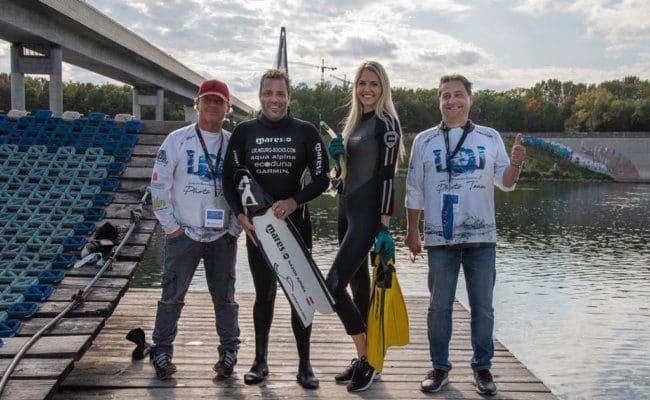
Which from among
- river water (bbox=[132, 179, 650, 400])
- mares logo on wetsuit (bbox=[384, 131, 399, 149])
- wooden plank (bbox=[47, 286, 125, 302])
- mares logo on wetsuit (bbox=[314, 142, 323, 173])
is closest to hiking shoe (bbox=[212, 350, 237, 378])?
wooden plank (bbox=[47, 286, 125, 302])

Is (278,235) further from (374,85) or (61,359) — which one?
(61,359)

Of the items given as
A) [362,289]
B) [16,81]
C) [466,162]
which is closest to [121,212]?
[362,289]

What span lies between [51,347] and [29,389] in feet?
1.64

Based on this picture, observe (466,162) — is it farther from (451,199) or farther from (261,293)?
(261,293)

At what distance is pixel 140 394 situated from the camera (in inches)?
163

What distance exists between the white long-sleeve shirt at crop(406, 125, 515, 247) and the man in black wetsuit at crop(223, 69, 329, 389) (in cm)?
69

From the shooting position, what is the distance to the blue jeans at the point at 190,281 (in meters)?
4.37

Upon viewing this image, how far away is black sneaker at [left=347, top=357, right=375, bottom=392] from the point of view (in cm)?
429

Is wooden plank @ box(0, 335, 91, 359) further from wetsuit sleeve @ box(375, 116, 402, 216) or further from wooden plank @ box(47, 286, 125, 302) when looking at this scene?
wetsuit sleeve @ box(375, 116, 402, 216)

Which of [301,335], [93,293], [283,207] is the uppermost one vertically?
[283,207]

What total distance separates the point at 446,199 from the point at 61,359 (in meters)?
2.64

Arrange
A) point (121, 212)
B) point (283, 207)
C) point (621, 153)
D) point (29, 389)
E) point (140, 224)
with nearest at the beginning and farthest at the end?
point (29, 389) → point (283, 207) → point (140, 224) → point (121, 212) → point (621, 153)

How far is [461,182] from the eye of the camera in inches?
168

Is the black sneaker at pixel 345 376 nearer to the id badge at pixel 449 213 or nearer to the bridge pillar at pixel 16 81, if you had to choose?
the id badge at pixel 449 213
